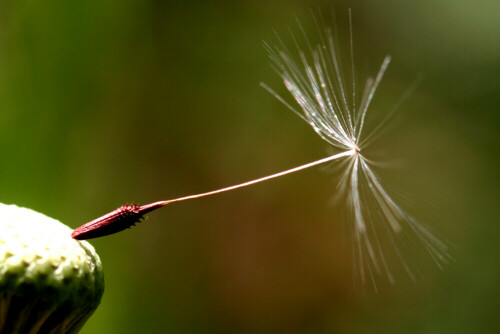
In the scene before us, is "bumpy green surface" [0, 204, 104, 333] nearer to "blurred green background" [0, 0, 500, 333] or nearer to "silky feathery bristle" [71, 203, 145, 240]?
"silky feathery bristle" [71, 203, 145, 240]

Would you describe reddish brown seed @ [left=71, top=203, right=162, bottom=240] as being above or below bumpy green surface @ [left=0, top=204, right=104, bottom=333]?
above

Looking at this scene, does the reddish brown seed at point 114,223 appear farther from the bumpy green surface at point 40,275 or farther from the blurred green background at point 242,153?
the blurred green background at point 242,153

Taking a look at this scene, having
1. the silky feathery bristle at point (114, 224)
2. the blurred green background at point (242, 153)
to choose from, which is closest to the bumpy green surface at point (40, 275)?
the silky feathery bristle at point (114, 224)

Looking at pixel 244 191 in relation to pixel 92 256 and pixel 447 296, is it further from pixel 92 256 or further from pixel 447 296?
pixel 92 256

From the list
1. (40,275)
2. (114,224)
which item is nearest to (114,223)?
(114,224)

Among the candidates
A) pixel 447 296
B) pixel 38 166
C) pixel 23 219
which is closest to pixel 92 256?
pixel 23 219

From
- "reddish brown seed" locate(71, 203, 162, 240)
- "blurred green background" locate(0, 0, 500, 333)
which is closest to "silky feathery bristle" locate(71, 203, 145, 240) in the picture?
"reddish brown seed" locate(71, 203, 162, 240)
